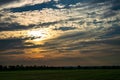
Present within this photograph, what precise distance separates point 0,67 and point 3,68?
14.1ft

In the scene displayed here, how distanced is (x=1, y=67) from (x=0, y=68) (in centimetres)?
389

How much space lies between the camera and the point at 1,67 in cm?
19725

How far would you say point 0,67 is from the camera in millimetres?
196750

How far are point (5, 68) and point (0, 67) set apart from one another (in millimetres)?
4018

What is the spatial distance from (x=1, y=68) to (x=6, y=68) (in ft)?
11.2

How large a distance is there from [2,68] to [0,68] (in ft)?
4.42

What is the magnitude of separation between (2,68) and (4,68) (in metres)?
1.32

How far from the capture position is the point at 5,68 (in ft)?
640

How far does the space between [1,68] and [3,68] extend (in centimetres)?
164

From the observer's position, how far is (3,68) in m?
193

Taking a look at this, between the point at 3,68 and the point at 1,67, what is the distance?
4409 millimetres

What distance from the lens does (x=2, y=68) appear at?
19400 cm

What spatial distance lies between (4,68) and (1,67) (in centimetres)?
419

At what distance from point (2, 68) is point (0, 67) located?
3.35 meters
